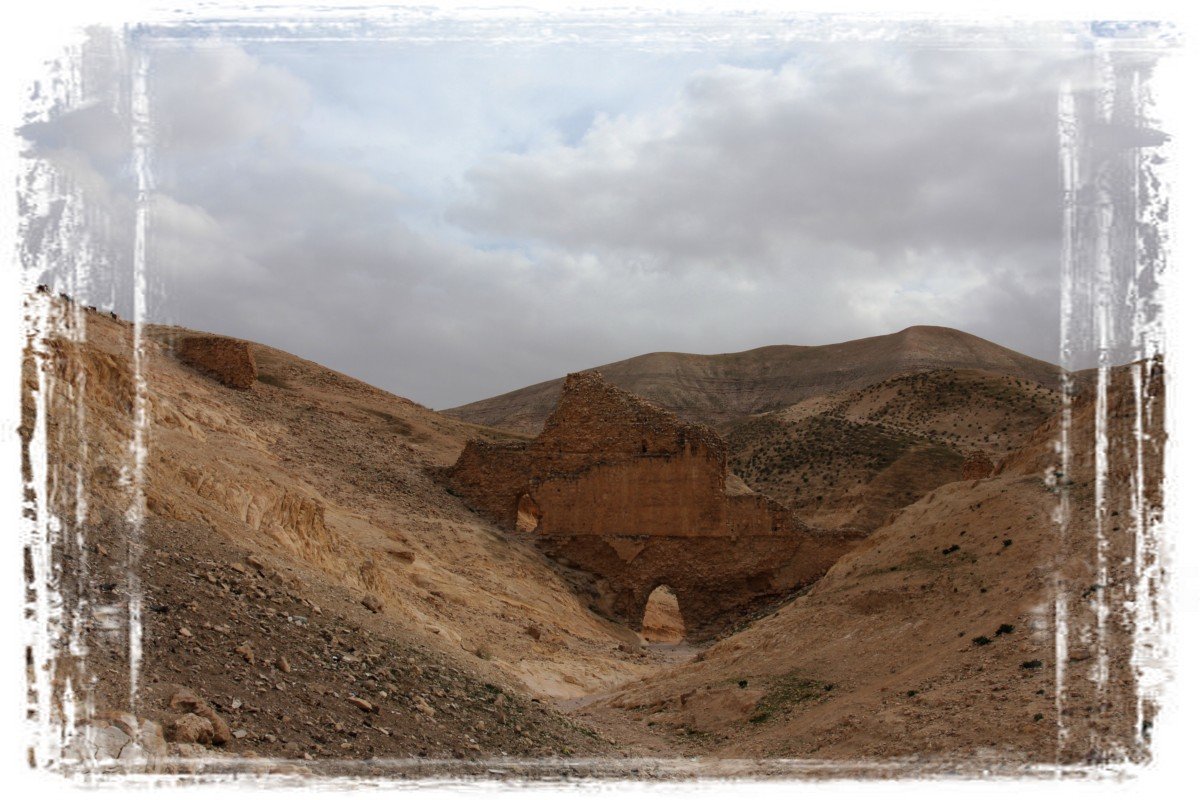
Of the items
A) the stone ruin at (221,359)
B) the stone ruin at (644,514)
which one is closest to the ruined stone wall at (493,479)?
the stone ruin at (644,514)

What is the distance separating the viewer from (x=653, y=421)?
97.8ft

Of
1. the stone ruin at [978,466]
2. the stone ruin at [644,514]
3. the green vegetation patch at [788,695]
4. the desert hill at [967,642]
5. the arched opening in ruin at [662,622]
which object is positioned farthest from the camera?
the arched opening in ruin at [662,622]

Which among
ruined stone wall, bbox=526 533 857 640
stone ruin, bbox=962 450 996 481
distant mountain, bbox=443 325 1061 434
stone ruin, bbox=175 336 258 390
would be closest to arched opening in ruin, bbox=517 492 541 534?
ruined stone wall, bbox=526 533 857 640

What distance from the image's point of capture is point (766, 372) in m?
105

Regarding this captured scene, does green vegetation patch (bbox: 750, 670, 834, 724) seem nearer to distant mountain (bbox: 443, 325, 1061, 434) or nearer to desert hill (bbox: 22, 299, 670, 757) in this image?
desert hill (bbox: 22, 299, 670, 757)

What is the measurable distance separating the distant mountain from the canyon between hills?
185 feet

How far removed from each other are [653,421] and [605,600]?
20.1ft

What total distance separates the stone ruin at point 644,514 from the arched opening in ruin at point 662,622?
9.71 ft

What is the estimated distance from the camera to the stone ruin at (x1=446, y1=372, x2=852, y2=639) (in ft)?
92.6

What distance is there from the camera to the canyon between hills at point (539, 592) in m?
6.86

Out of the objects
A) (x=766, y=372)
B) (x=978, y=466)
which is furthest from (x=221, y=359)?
(x=766, y=372)

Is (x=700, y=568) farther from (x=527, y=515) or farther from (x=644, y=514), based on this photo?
(x=527, y=515)

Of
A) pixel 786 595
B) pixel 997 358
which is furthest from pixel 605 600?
pixel 997 358

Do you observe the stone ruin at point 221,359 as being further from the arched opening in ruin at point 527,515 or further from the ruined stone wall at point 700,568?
the ruined stone wall at point 700,568
